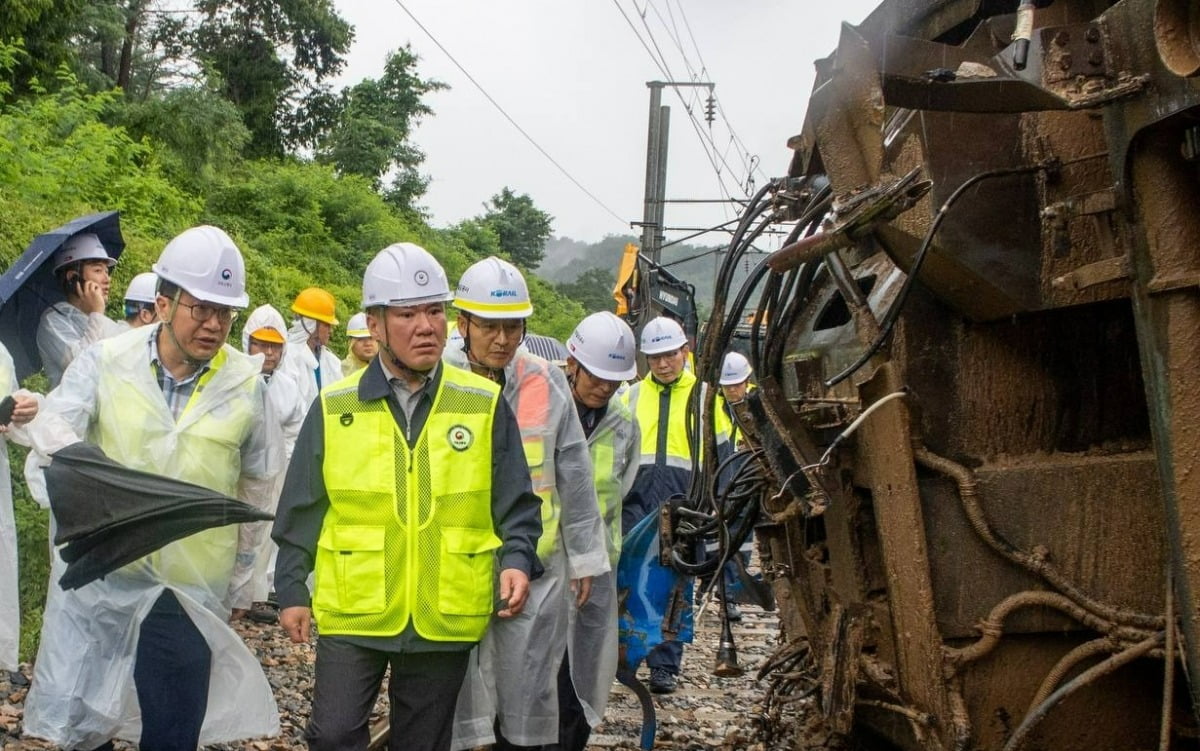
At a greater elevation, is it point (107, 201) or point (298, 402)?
point (107, 201)

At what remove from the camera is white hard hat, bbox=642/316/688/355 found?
23.4 feet

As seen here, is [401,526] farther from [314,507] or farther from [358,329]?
[358,329]

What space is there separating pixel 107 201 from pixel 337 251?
24.3 feet

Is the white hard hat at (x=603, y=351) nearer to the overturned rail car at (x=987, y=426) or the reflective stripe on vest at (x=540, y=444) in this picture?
the reflective stripe on vest at (x=540, y=444)

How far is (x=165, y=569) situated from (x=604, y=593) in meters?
1.84

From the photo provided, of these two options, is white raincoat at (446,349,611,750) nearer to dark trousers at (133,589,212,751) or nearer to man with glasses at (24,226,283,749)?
man with glasses at (24,226,283,749)

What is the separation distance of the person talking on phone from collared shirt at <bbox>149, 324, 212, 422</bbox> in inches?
54.2

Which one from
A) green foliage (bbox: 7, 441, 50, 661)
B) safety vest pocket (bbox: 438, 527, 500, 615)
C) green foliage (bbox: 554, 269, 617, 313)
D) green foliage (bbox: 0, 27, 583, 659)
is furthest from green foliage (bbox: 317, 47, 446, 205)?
safety vest pocket (bbox: 438, 527, 500, 615)

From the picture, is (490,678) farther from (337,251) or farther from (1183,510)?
(337,251)

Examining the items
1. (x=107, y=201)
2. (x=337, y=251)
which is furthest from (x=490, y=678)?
(x=337, y=251)

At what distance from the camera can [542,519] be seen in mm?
4305

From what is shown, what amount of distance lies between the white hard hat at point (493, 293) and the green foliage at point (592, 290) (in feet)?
138

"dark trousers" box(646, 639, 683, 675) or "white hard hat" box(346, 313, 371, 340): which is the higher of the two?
"white hard hat" box(346, 313, 371, 340)

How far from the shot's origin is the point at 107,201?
1171cm
